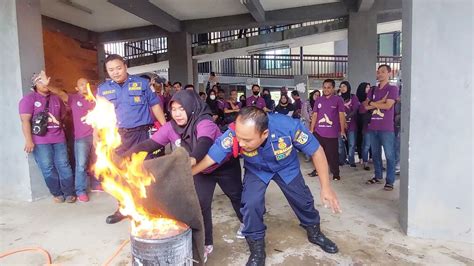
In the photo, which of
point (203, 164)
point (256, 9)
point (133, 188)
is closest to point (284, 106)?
point (256, 9)

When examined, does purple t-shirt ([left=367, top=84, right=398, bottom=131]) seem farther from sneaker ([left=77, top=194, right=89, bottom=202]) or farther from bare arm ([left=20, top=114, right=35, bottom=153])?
bare arm ([left=20, top=114, right=35, bottom=153])

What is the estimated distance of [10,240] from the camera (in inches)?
133

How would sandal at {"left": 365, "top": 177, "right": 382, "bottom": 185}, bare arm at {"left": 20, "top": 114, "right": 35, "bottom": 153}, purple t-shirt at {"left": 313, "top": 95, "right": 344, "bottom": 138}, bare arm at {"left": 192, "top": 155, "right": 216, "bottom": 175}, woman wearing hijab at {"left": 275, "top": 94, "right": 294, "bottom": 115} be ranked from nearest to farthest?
bare arm at {"left": 192, "top": 155, "right": 216, "bottom": 175} → bare arm at {"left": 20, "top": 114, "right": 35, "bottom": 153} → sandal at {"left": 365, "top": 177, "right": 382, "bottom": 185} → purple t-shirt at {"left": 313, "top": 95, "right": 344, "bottom": 138} → woman wearing hijab at {"left": 275, "top": 94, "right": 294, "bottom": 115}

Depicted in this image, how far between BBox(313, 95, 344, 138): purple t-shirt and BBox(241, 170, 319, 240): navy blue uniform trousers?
8.03 feet

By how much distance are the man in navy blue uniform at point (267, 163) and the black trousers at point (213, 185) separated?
0.46 feet

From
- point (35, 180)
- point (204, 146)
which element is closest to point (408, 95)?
point (204, 146)

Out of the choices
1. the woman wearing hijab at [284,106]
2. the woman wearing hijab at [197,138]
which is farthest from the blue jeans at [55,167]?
the woman wearing hijab at [284,106]

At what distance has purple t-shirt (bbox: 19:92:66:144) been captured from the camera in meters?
4.26

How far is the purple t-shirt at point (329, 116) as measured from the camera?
528cm

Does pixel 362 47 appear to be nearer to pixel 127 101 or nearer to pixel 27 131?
pixel 127 101

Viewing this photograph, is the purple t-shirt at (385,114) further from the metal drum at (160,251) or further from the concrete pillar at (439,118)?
the metal drum at (160,251)

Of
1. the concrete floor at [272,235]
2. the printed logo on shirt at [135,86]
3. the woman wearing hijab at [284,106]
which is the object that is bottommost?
the concrete floor at [272,235]

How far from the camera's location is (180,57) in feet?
35.1

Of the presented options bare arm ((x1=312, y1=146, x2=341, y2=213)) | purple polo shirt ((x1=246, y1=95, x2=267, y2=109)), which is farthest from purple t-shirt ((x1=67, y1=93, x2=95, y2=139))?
purple polo shirt ((x1=246, y1=95, x2=267, y2=109))
